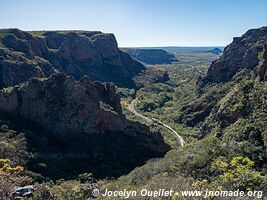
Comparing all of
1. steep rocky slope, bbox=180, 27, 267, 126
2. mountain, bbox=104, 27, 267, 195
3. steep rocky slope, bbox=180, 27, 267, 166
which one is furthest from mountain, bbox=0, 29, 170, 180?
steep rocky slope, bbox=180, 27, 267, 126

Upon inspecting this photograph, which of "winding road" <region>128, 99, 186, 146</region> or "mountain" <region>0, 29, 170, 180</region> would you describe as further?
"winding road" <region>128, 99, 186, 146</region>

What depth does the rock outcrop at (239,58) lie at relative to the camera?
127 meters

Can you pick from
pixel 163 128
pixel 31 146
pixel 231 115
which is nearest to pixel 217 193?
pixel 31 146

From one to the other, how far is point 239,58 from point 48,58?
76125 millimetres

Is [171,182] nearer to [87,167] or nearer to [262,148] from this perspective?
[262,148]

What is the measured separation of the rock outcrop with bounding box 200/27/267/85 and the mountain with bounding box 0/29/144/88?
53.1 m

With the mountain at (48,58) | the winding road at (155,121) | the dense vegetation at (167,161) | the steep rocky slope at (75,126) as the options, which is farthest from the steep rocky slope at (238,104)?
the mountain at (48,58)

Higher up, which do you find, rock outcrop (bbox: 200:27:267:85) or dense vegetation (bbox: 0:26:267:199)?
rock outcrop (bbox: 200:27:267:85)

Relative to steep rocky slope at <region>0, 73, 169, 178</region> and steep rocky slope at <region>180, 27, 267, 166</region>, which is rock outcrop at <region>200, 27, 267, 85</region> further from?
steep rocky slope at <region>0, 73, 169, 178</region>

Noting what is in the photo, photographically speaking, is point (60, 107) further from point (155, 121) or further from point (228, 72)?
point (228, 72)

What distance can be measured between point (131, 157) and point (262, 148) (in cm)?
2492

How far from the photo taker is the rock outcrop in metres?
127

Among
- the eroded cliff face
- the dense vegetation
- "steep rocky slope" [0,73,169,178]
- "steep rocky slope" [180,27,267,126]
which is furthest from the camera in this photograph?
"steep rocky slope" [180,27,267,126]

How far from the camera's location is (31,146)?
2623 inches
